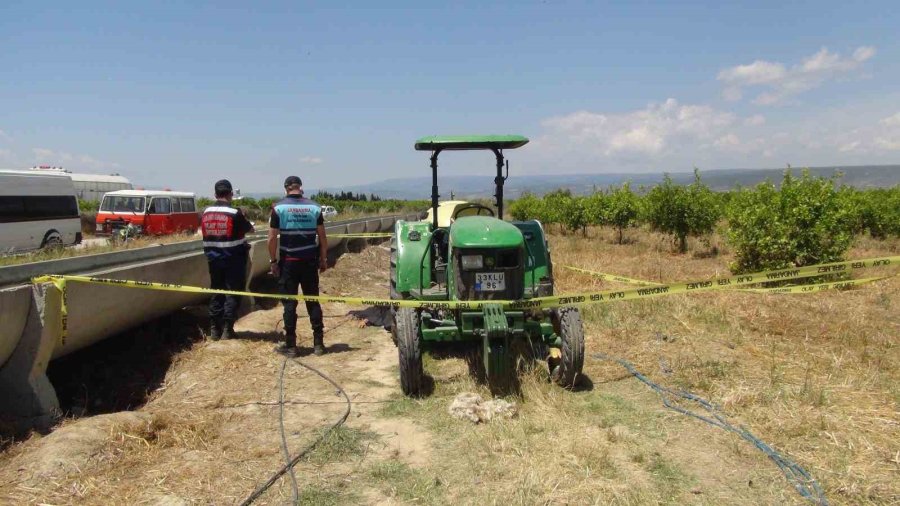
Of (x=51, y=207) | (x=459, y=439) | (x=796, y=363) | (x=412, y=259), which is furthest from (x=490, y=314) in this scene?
(x=51, y=207)

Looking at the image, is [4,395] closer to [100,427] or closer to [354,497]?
[100,427]

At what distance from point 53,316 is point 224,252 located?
77.9 inches

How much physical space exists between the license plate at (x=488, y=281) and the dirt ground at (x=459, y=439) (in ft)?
2.70

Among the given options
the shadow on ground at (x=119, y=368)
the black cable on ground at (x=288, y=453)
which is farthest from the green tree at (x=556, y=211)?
the black cable on ground at (x=288, y=453)

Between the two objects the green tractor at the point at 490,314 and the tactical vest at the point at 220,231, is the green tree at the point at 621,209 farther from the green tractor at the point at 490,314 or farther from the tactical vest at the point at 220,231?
the tactical vest at the point at 220,231

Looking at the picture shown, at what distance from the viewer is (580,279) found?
10367mm

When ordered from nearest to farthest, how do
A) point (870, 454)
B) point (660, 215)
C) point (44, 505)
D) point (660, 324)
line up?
point (44, 505), point (870, 454), point (660, 324), point (660, 215)

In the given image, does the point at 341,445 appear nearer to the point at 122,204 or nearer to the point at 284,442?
the point at 284,442

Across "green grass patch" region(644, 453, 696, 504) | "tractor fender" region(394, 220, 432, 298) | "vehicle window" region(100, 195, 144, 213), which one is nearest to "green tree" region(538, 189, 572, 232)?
"vehicle window" region(100, 195, 144, 213)

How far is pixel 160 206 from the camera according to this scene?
17891mm

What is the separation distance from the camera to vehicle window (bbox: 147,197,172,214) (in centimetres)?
1756

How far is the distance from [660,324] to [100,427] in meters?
5.71

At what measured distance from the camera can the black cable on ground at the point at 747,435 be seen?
3.19 m

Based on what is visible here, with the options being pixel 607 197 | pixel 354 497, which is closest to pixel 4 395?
pixel 354 497
